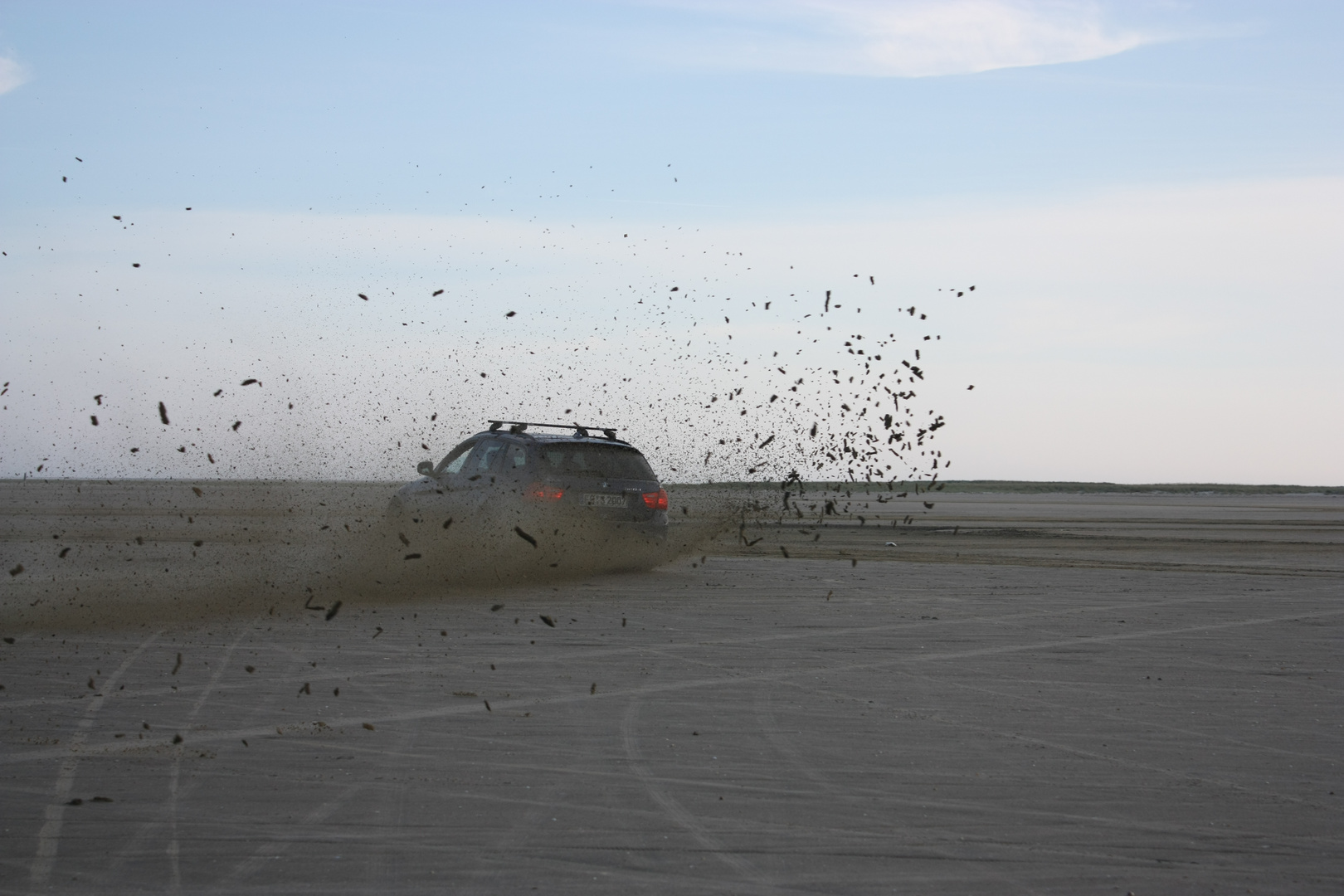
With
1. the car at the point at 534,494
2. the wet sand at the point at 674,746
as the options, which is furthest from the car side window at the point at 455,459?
the wet sand at the point at 674,746

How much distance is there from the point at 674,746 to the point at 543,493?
874cm

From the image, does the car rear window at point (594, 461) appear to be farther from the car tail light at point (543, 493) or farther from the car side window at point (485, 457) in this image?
the car side window at point (485, 457)

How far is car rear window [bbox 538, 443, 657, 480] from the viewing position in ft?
50.7

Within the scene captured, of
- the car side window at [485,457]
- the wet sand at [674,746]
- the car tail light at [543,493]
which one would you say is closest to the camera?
A: the wet sand at [674,746]

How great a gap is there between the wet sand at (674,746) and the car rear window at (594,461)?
176 centimetres

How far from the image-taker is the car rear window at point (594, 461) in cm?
1546

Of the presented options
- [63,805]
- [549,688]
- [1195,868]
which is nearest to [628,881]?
[1195,868]

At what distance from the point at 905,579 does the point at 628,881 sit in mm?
13389

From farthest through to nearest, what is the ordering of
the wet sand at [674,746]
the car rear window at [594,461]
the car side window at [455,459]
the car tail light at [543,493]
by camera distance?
the car side window at [455,459]
the car rear window at [594,461]
the car tail light at [543,493]
the wet sand at [674,746]

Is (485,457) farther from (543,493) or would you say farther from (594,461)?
(594,461)

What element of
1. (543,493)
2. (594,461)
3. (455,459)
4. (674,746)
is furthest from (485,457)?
(674,746)

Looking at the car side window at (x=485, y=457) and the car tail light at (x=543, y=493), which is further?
the car side window at (x=485, y=457)

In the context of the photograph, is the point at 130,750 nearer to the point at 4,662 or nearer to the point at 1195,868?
the point at 4,662

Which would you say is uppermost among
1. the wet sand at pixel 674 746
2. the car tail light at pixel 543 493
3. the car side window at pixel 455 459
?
the car side window at pixel 455 459
